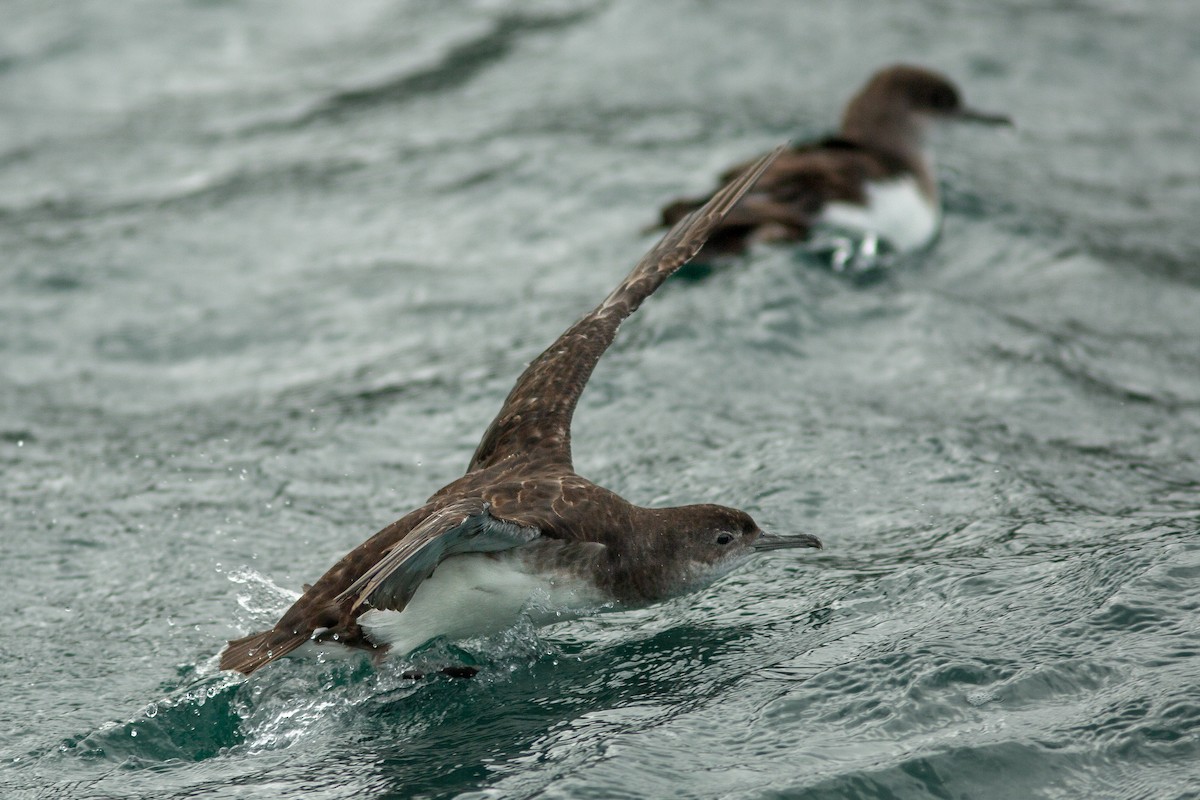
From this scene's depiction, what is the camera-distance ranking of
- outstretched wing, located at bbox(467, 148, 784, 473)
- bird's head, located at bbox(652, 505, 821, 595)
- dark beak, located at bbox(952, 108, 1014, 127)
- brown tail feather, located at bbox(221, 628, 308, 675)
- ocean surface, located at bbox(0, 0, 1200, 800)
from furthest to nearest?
dark beak, located at bbox(952, 108, 1014, 127) < outstretched wing, located at bbox(467, 148, 784, 473) < bird's head, located at bbox(652, 505, 821, 595) < brown tail feather, located at bbox(221, 628, 308, 675) < ocean surface, located at bbox(0, 0, 1200, 800)

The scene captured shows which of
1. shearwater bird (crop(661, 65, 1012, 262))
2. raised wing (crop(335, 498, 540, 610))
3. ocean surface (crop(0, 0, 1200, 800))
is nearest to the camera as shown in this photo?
raised wing (crop(335, 498, 540, 610))

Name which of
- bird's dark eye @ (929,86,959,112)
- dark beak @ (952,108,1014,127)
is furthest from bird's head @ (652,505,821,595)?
dark beak @ (952,108,1014,127)

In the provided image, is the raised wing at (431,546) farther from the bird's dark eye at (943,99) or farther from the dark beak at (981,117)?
the dark beak at (981,117)

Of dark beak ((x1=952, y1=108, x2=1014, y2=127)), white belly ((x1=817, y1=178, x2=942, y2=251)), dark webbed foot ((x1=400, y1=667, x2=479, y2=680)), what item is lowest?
dark webbed foot ((x1=400, y1=667, x2=479, y2=680))

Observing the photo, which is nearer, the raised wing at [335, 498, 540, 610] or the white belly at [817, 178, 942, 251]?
the raised wing at [335, 498, 540, 610]

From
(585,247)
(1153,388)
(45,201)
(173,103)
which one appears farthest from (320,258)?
(1153,388)

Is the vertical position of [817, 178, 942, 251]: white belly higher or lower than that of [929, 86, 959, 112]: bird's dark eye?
lower

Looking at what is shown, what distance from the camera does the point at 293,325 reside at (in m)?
10.2

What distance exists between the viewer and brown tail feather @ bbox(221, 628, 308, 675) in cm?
553

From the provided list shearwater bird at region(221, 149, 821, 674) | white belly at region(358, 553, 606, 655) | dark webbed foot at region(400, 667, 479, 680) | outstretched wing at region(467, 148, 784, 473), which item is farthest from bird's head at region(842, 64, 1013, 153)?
dark webbed foot at region(400, 667, 479, 680)

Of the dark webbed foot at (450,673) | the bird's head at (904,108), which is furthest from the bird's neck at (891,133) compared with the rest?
the dark webbed foot at (450,673)

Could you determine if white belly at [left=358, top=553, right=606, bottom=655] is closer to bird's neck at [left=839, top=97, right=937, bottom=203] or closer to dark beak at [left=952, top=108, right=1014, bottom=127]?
bird's neck at [left=839, top=97, right=937, bottom=203]

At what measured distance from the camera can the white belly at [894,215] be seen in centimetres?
1019

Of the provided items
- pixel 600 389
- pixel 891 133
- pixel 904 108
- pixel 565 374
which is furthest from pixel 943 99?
pixel 565 374
